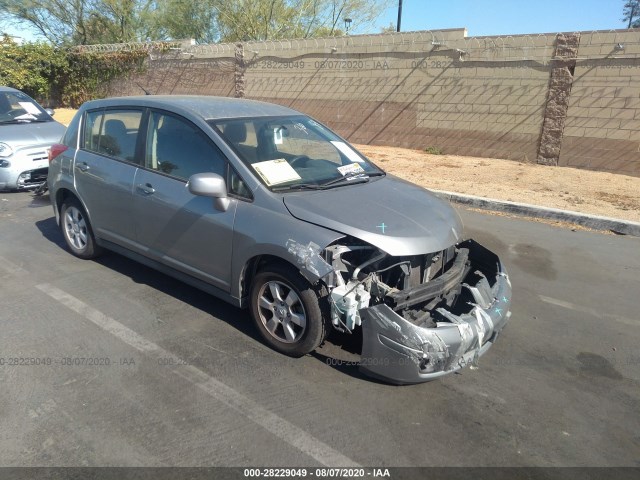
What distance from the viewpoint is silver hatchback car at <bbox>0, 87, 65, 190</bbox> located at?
834 centimetres

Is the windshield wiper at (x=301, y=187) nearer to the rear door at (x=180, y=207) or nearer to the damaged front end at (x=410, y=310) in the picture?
the rear door at (x=180, y=207)

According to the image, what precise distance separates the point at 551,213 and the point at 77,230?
21.3 feet

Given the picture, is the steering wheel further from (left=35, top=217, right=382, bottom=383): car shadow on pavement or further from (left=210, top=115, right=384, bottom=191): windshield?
(left=35, top=217, right=382, bottom=383): car shadow on pavement

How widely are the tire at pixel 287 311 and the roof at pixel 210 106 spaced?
4.88 ft

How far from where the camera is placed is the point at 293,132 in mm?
4762

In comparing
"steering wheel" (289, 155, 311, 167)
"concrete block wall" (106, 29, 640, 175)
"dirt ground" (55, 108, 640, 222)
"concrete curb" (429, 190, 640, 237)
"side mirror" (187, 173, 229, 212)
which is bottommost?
"concrete curb" (429, 190, 640, 237)

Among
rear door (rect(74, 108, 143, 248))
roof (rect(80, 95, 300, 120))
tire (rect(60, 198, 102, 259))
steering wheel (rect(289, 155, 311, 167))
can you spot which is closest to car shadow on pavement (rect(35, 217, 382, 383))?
tire (rect(60, 198, 102, 259))

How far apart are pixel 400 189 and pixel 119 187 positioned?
252 cm

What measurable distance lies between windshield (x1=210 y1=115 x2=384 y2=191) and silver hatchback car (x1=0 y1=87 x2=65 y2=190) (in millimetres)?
5575

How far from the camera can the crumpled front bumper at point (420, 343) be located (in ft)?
10.5

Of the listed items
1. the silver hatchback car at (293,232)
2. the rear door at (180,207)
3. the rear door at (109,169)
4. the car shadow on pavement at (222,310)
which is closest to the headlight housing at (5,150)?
the car shadow on pavement at (222,310)

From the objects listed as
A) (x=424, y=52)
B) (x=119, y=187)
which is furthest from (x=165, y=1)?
(x=119, y=187)

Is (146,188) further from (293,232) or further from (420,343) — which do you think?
(420,343)

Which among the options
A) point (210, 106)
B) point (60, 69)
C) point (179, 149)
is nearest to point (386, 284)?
point (179, 149)
